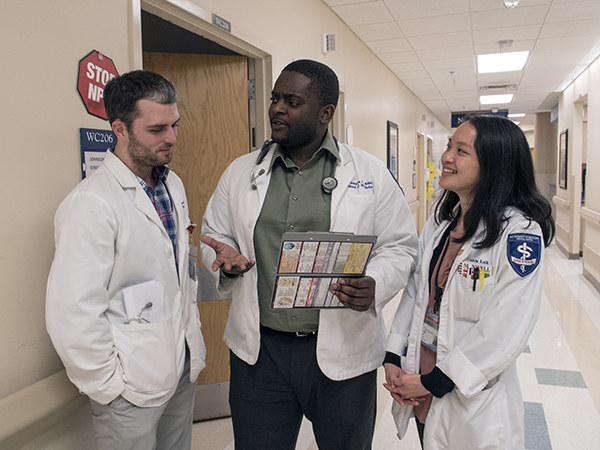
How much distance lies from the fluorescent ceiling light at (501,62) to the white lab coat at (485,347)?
219 inches

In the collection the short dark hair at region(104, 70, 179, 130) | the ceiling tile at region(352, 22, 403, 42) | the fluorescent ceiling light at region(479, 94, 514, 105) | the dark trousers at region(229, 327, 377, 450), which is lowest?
the dark trousers at region(229, 327, 377, 450)

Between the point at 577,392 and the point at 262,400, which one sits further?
the point at 577,392

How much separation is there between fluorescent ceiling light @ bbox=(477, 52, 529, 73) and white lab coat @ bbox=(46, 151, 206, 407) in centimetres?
585

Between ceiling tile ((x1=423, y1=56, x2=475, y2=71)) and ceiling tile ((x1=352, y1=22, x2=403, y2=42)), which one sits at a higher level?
ceiling tile ((x1=423, y1=56, x2=475, y2=71))

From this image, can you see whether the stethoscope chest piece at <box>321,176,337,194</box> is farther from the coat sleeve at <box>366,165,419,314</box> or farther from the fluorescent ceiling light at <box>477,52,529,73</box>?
the fluorescent ceiling light at <box>477,52,529,73</box>

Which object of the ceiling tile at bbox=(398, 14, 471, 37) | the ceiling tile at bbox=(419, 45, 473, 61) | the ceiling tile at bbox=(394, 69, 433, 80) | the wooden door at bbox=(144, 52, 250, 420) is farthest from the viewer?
the ceiling tile at bbox=(394, 69, 433, 80)

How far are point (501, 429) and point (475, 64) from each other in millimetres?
6253

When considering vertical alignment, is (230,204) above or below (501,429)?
above

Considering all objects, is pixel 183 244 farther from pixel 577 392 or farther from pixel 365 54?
pixel 365 54

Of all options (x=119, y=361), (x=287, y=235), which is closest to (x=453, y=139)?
(x=287, y=235)

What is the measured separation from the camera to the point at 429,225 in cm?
167

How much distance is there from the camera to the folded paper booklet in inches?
48.9

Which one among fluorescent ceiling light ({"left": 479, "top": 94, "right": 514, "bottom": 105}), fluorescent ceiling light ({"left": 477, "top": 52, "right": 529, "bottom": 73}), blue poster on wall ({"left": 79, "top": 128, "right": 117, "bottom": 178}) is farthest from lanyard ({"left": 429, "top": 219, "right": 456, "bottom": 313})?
fluorescent ceiling light ({"left": 479, "top": 94, "right": 514, "bottom": 105})

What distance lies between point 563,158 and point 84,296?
31.4ft
